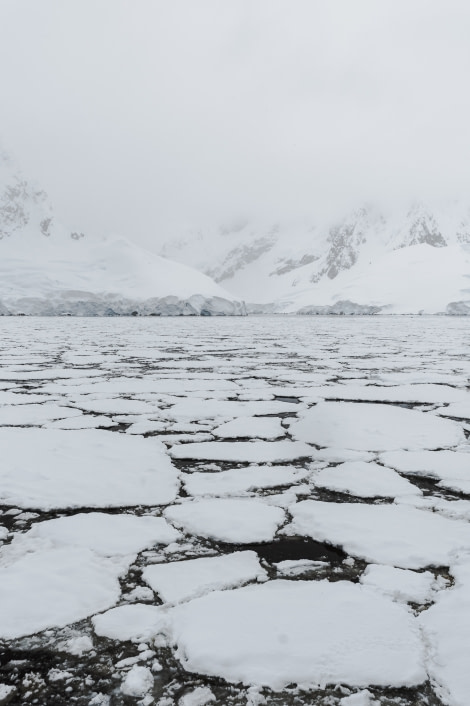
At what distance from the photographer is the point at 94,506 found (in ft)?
6.17

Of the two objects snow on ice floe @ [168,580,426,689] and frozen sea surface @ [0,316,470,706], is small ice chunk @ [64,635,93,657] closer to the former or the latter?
frozen sea surface @ [0,316,470,706]

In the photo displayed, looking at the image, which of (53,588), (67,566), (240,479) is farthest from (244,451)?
(53,588)

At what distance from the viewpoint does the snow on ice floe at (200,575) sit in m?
1.30

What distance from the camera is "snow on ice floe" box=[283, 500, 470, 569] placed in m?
1.50

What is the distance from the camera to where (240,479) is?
2.16 metres

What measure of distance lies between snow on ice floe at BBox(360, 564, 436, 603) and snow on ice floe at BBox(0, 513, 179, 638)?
0.60 metres

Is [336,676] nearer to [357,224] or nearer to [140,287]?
[140,287]

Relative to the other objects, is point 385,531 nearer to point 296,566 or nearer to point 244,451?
point 296,566

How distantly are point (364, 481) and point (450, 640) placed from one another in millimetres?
1055

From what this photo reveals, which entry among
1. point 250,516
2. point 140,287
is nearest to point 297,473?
point 250,516

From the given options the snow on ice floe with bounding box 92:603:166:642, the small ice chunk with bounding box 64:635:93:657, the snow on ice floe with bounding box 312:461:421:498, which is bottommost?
the snow on ice floe with bounding box 312:461:421:498

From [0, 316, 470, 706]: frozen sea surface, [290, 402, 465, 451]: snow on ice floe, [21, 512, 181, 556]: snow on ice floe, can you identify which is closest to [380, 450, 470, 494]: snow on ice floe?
[0, 316, 470, 706]: frozen sea surface

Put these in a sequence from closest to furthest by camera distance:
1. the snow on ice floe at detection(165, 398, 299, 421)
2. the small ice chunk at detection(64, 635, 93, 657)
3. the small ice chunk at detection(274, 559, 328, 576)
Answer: the small ice chunk at detection(64, 635, 93, 657) < the small ice chunk at detection(274, 559, 328, 576) < the snow on ice floe at detection(165, 398, 299, 421)

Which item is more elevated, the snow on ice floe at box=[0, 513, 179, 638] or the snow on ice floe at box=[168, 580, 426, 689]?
the snow on ice floe at box=[0, 513, 179, 638]
